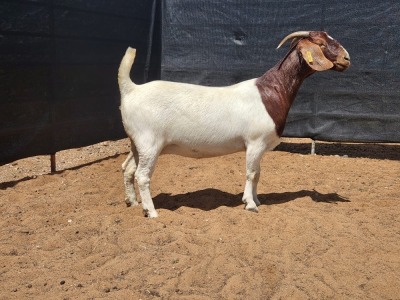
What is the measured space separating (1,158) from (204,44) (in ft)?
12.3

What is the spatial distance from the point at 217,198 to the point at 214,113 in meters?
1.07

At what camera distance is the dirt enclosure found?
3.42 metres

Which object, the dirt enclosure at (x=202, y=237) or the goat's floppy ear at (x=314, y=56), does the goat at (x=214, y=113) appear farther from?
the dirt enclosure at (x=202, y=237)

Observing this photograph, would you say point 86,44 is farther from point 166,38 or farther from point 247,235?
point 247,235

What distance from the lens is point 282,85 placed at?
488 cm

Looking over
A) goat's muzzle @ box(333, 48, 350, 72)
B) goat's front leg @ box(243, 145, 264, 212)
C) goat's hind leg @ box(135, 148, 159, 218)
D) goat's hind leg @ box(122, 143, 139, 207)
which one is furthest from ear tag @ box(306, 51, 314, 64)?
goat's hind leg @ box(122, 143, 139, 207)

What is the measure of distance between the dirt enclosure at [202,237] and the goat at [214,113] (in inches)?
19.8

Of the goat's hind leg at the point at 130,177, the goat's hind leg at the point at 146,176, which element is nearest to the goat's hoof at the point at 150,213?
the goat's hind leg at the point at 146,176

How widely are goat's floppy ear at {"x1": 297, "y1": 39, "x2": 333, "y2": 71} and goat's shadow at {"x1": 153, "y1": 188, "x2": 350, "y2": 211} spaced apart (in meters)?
1.45

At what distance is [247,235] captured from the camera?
418 cm

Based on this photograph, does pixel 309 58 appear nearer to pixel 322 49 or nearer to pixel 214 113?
pixel 322 49

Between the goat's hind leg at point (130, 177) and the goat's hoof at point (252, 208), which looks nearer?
the goat's hoof at point (252, 208)

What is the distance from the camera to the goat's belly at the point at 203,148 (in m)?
4.78

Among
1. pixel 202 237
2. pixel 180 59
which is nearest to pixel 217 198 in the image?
pixel 202 237
